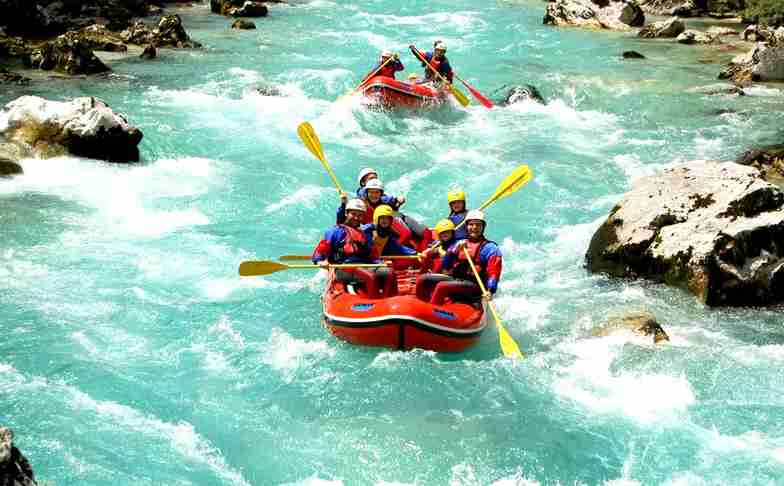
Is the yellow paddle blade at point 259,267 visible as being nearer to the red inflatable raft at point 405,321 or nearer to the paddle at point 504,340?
the red inflatable raft at point 405,321

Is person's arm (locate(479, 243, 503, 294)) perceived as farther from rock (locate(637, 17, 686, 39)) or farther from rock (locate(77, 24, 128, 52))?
rock (locate(637, 17, 686, 39))

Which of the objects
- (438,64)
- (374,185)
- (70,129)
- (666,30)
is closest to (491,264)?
(374,185)

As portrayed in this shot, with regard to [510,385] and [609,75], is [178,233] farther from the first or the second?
[609,75]

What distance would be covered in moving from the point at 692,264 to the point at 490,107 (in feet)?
27.0

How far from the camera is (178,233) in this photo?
11203 millimetres

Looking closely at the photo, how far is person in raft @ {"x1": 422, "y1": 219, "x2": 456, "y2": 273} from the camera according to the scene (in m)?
8.84

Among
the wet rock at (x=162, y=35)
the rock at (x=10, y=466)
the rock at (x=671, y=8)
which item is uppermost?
the rock at (x=671, y=8)

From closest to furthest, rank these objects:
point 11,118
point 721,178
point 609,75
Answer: point 721,178 → point 11,118 → point 609,75

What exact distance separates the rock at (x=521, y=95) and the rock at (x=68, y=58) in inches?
338

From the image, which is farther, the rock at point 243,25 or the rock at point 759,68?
the rock at point 243,25

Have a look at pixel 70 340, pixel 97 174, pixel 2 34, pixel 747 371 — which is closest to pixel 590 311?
pixel 747 371

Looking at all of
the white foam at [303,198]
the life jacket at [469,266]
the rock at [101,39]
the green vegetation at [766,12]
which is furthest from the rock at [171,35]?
the green vegetation at [766,12]

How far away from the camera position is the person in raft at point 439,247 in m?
8.84

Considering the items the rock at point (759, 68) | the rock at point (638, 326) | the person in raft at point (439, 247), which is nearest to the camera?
the rock at point (638, 326)
